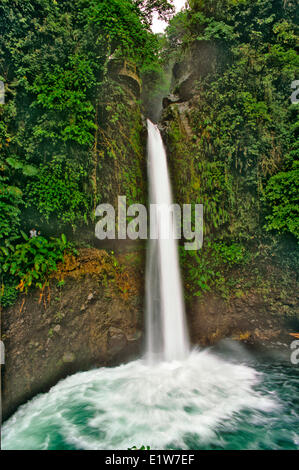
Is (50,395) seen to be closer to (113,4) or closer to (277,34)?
(113,4)

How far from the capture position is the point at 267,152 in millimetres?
7188

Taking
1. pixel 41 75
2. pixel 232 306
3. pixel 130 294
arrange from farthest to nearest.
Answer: pixel 232 306
pixel 130 294
pixel 41 75

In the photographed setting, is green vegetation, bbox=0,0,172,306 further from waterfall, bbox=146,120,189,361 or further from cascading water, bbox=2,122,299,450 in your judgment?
cascading water, bbox=2,122,299,450

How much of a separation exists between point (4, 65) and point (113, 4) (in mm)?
3595

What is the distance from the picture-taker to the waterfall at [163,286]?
6.69 m

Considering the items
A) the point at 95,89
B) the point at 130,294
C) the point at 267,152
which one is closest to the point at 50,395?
the point at 130,294

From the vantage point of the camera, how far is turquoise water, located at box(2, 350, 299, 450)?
378 centimetres

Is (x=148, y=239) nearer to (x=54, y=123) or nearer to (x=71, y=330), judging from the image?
(x=71, y=330)

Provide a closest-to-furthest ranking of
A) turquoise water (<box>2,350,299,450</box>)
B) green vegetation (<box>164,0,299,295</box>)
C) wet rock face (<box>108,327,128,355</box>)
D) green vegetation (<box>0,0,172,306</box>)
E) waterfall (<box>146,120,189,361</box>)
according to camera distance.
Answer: turquoise water (<box>2,350,299,450</box>) < green vegetation (<box>0,0,172,306</box>) < wet rock face (<box>108,327,128,355</box>) < waterfall (<box>146,120,189,361</box>) < green vegetation (<box>164,0,299,295</box>)

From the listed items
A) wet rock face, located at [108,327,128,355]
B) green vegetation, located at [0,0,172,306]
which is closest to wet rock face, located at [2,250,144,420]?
wet rock face, located at [108,327,128,355]

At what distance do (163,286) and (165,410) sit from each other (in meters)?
3.20

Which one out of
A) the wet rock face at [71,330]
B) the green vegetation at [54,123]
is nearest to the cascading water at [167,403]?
the wet rock face at [71,330]

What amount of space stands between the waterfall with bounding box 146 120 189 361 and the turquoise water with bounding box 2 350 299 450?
714mm

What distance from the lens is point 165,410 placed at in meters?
4.42
